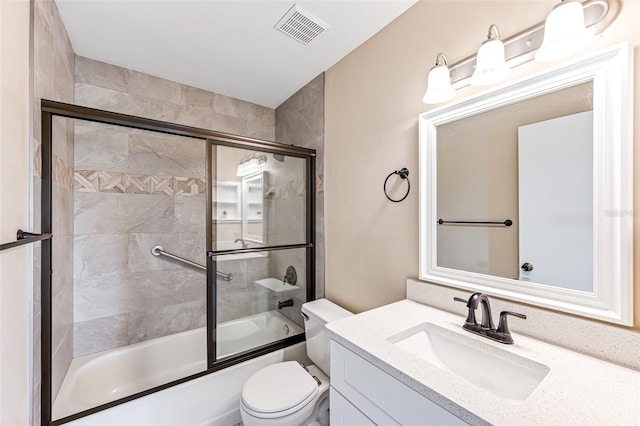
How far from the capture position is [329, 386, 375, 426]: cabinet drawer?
0.89 m

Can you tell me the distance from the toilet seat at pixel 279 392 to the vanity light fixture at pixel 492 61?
1.68m

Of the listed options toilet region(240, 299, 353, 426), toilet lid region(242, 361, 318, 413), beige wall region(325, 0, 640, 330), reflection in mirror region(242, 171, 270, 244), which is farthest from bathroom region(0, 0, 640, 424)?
toilet lid region(242, 361, 318, 413)

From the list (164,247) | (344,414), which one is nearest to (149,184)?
(164,247)

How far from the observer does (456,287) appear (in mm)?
1189

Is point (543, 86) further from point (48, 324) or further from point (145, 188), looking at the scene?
point (145, 188)

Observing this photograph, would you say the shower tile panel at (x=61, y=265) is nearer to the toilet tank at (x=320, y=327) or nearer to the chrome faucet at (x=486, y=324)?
the toilet tank at (x=320, y=327)

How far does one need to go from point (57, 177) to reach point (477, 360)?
225 centimetres

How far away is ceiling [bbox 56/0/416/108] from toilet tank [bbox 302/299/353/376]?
176cm

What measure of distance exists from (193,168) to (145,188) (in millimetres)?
399

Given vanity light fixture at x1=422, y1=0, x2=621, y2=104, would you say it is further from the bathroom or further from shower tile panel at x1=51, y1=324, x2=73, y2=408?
shower tile panel at x1=51, y1=324, x2=73, y2=408

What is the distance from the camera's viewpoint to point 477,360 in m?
0.93

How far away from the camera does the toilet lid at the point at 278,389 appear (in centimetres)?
127

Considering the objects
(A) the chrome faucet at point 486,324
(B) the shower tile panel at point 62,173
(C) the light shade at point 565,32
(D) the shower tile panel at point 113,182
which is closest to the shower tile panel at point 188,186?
(D) the shower tile panel at point 113,182

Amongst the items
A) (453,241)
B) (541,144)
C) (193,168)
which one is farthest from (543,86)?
(193,168)
